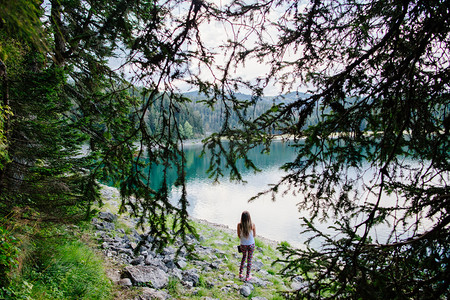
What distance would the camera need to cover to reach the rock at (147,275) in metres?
4.89

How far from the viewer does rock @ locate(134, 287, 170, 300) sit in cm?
439

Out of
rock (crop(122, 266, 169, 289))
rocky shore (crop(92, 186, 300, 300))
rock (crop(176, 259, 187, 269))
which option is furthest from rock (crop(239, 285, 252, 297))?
rock (crop(122, 266, 169, 289))

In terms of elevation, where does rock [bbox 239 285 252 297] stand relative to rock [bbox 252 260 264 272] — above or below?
above

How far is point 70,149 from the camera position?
18.1 feet

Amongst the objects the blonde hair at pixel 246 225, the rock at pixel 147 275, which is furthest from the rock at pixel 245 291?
the rock at pixel 147 275

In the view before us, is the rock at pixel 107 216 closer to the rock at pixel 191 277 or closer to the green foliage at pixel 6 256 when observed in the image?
the rock at pixel 191 277

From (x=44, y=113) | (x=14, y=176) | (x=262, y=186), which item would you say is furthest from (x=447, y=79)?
(x=262, y=186)

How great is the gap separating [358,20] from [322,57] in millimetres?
538

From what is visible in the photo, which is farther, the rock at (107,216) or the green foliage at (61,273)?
the rock at (107,216)

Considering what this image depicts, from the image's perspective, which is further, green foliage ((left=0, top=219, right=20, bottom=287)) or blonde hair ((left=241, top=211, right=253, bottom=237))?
blonde hair ((left=241, top=211, right=253, bottom=237))

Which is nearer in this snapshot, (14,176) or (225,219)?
(14,176)

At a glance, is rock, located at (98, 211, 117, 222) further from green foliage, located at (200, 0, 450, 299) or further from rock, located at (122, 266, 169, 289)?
green foliage, located at (200, 0, 450, 299)

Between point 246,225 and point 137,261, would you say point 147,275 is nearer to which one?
point 137,261

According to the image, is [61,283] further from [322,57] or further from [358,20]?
[358,20]
